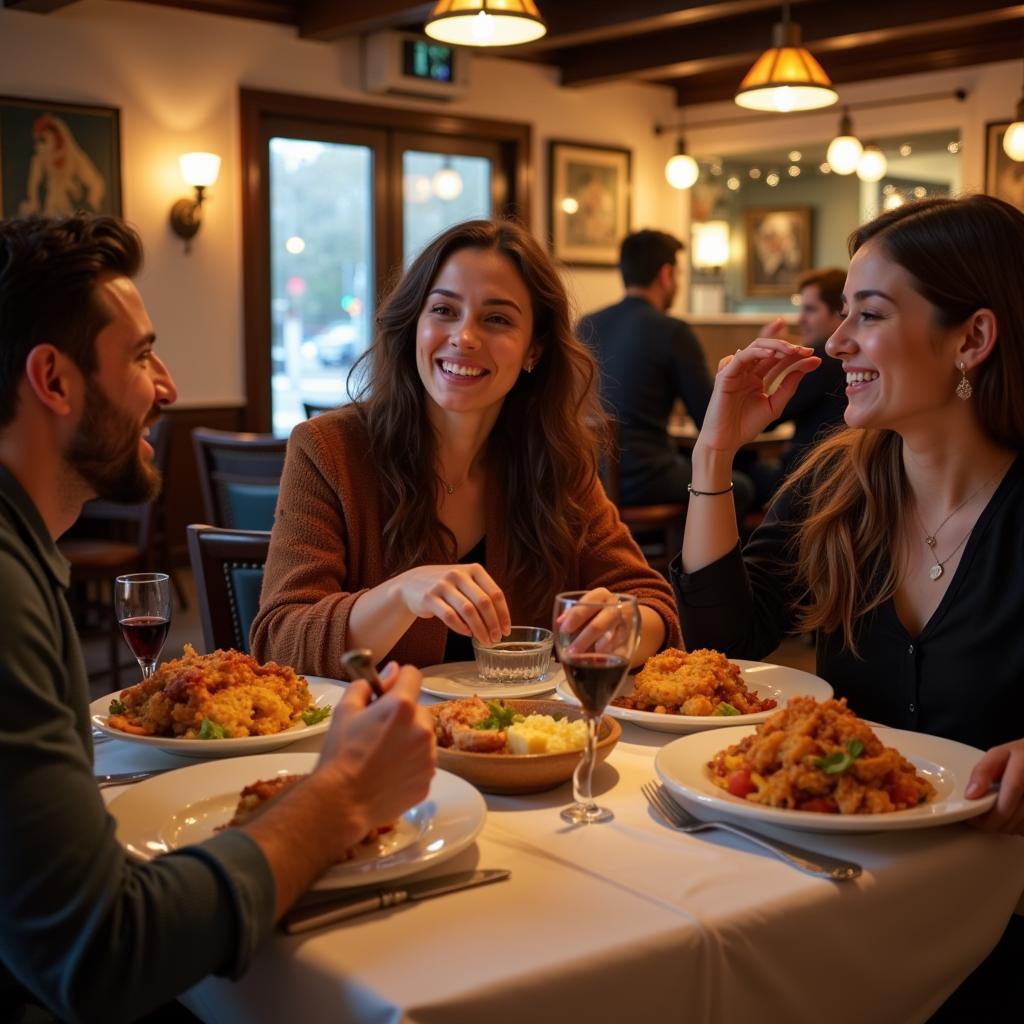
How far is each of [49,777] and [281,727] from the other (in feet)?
1.84

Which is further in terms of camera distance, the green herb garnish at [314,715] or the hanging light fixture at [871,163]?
the hanging light fixture at [871,163]

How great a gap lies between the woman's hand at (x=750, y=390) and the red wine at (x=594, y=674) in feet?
2.57

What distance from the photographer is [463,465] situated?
2.30m

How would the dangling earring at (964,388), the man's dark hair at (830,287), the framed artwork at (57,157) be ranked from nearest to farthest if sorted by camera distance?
the dangling earring at (964,388) → the man's dark hair at (830,287) → the framed artwork at (57,157)

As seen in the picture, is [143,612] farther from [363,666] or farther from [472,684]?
[363,666]

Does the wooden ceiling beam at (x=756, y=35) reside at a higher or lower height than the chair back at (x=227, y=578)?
higher

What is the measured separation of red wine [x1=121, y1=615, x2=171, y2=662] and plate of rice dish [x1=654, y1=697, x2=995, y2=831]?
2.46ft

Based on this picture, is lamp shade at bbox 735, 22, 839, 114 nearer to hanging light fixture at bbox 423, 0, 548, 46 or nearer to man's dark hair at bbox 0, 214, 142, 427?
hanging light fixture at bbox 423, 0, 548, 46

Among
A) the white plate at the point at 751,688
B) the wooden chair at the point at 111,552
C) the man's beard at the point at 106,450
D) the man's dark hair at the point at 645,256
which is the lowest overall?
the wooden chair at the point at 111,552

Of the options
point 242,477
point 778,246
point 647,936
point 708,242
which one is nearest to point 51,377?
point 647,936

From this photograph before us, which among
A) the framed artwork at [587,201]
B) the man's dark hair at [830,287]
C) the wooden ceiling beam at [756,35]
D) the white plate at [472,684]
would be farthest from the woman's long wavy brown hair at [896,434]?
the framed artwork at [587,201]

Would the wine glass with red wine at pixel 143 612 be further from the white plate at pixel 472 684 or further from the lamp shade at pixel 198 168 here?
the lamp shade at pixel 198 168

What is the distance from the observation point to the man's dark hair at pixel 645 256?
17.0 feet

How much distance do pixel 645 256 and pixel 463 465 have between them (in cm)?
311
